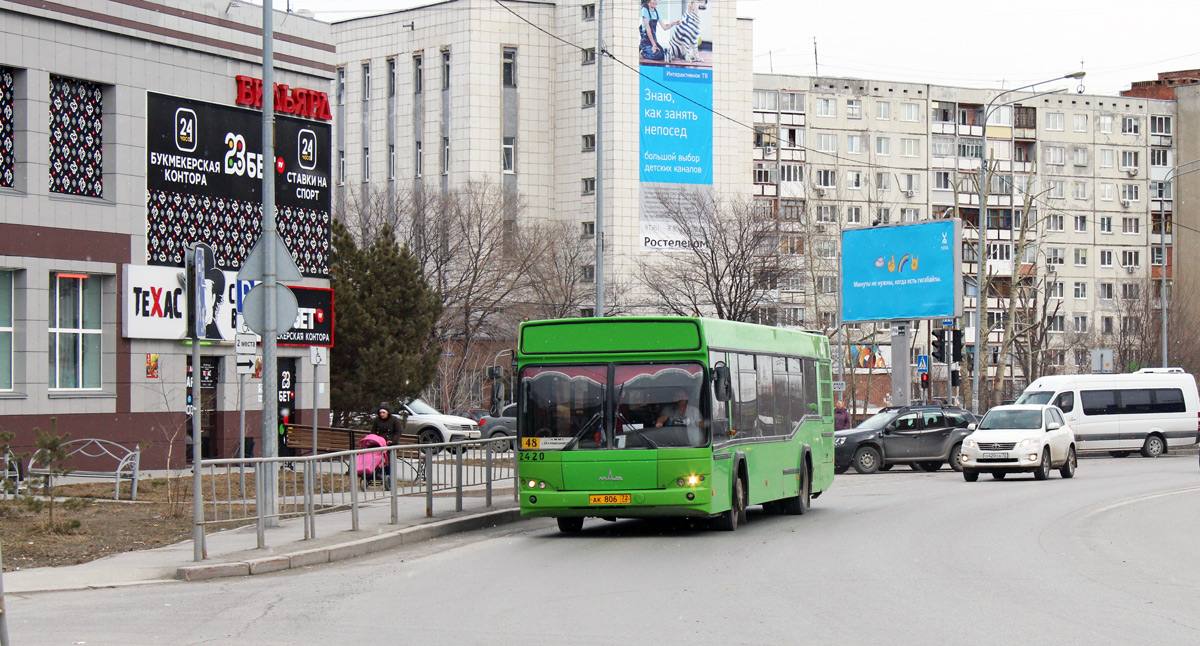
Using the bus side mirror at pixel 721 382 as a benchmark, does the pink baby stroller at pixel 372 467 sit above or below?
below

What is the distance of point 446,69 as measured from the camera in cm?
7419

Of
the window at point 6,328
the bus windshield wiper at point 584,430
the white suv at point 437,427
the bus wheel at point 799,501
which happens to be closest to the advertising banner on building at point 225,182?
the window at point 6,328

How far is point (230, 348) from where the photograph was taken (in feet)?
101

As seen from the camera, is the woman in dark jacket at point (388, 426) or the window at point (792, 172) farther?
the window at point (792, 172)

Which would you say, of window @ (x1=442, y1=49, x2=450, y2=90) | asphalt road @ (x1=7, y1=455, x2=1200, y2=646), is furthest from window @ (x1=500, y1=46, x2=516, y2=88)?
asphalt road @ (x1=7, y1=455, x2=1200, y2=646)

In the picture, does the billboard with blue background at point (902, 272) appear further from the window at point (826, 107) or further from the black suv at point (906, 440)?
the window at point (826, 107)

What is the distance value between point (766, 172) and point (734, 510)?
72.7 metres

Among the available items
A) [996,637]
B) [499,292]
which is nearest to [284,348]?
[996,637]

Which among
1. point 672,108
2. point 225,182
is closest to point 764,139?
point 672,108

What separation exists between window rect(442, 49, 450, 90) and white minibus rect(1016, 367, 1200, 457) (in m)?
41.1

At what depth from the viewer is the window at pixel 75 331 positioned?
27047 mm

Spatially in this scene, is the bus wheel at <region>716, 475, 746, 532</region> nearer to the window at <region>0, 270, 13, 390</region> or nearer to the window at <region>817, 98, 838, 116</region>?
the window at <region>0, 270, 13, 390</region>

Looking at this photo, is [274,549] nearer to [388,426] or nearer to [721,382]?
[721,382]

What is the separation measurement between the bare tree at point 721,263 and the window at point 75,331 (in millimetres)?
31453
